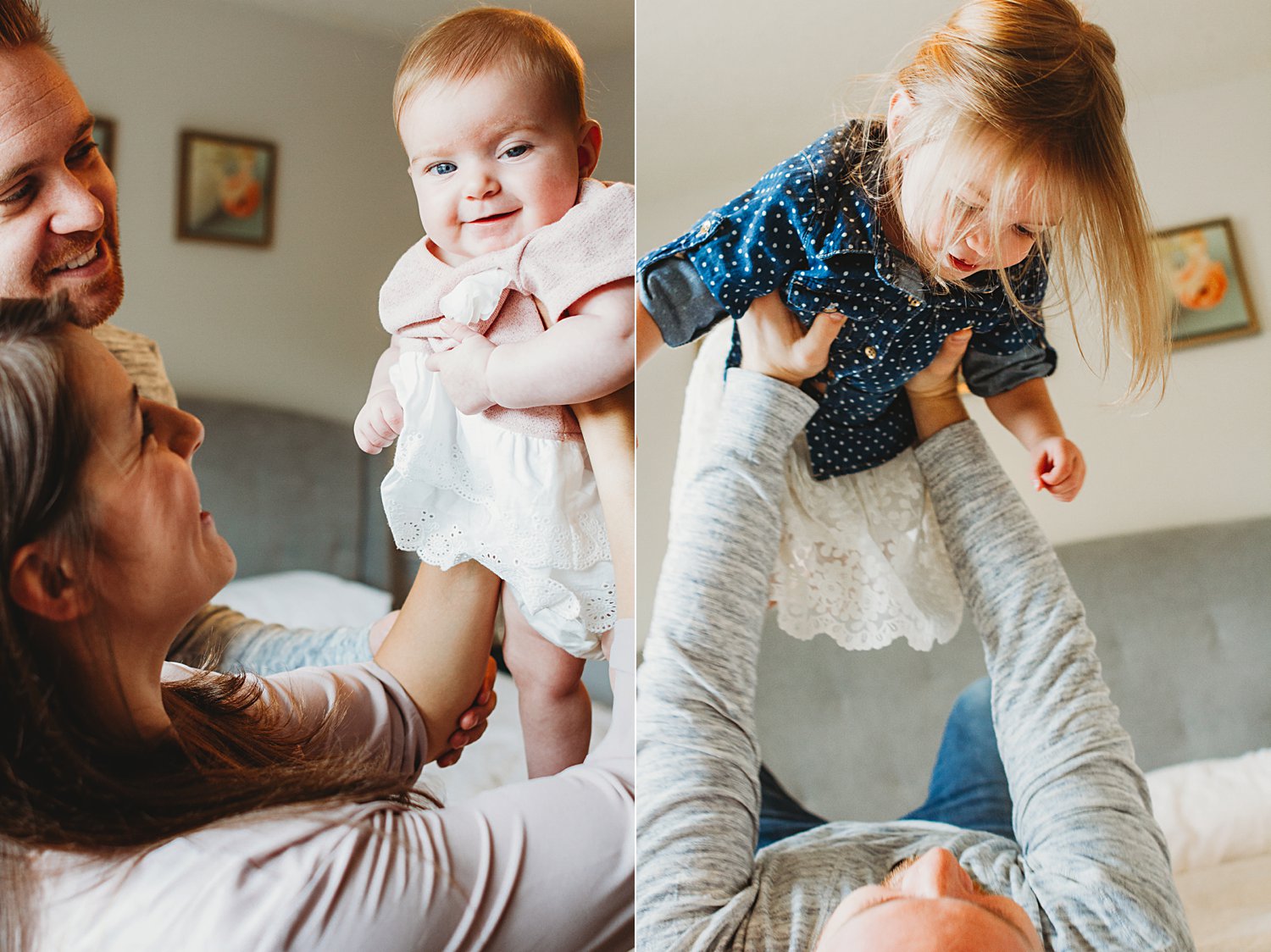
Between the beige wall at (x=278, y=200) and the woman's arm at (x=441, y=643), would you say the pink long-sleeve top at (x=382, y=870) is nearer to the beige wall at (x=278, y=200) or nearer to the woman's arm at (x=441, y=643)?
the woman's arm at (x=441, y=643)

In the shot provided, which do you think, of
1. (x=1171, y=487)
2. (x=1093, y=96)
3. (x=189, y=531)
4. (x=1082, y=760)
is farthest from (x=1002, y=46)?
(x=189, y=531)

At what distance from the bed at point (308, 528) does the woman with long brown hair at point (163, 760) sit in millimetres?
14

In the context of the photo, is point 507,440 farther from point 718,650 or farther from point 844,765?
point 844,765

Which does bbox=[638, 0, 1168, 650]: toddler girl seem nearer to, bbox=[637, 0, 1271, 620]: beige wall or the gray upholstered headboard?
Answer: bbox=[637, 0, 1271, 620]: beige wall

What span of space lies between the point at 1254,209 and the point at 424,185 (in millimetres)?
666

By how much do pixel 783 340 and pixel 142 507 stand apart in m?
0.45

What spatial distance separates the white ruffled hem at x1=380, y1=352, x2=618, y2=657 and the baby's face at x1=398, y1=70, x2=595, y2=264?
0.29 ft

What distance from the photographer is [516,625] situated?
0.57 meters

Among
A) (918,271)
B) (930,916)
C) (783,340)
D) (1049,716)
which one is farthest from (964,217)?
(930,916)

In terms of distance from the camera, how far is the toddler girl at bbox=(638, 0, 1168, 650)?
570mm

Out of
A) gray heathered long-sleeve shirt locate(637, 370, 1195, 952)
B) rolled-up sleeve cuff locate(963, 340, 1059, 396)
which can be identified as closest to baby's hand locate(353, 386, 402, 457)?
gray heathered long-sleeve shirt locate(637, 370, 1195, 952)

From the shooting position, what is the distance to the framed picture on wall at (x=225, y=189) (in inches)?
20.0

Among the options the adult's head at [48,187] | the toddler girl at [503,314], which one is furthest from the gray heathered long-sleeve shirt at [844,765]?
the adult's head at [48,187]

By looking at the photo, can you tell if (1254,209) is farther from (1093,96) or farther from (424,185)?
(424,185)
